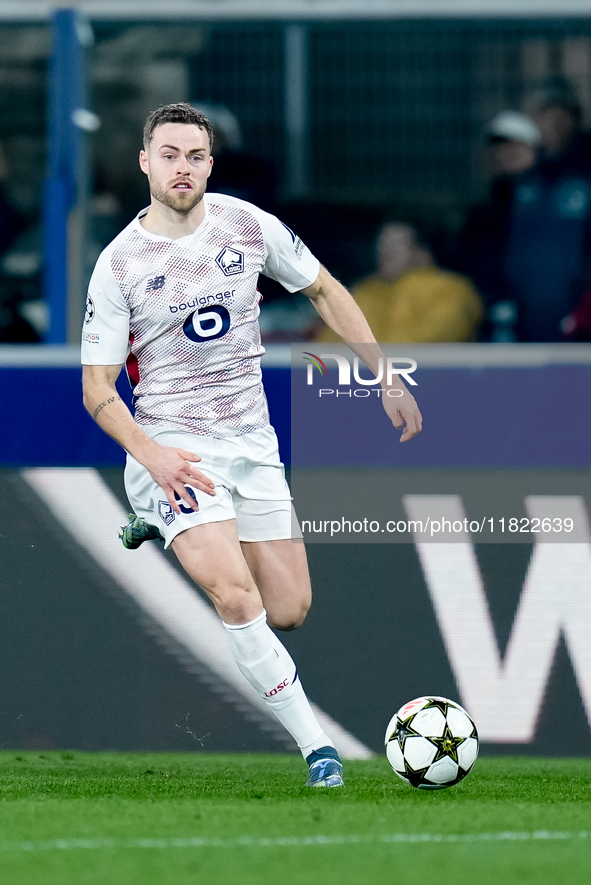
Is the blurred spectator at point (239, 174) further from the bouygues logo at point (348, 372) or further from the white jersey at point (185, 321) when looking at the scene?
the white jersey at point (185, 321)

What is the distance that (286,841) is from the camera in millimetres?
3047

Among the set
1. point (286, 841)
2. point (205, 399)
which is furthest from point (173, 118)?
point (286, 841)

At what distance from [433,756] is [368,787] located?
1.04 ft

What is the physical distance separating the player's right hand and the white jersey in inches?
9.1

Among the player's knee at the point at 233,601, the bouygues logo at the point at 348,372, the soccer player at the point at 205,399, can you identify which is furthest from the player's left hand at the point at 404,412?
the player's knee at the point at 233,601

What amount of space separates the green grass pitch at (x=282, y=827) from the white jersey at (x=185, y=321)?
1170mm

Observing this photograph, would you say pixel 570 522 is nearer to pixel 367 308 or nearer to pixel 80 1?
pixel 367 308

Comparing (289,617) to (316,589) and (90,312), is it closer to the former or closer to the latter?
(316,589)

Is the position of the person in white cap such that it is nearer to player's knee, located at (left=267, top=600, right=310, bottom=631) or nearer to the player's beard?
the player's beard

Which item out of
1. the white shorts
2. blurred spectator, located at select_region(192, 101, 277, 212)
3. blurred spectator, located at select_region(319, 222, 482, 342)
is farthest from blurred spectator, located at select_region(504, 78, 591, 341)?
the white shorts

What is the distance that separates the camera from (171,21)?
17.8 feet

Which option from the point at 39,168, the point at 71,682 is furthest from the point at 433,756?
the point at 39,168

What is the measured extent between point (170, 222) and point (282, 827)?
190cm

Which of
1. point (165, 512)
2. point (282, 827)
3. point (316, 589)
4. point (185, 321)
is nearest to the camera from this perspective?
point (282, 827)
